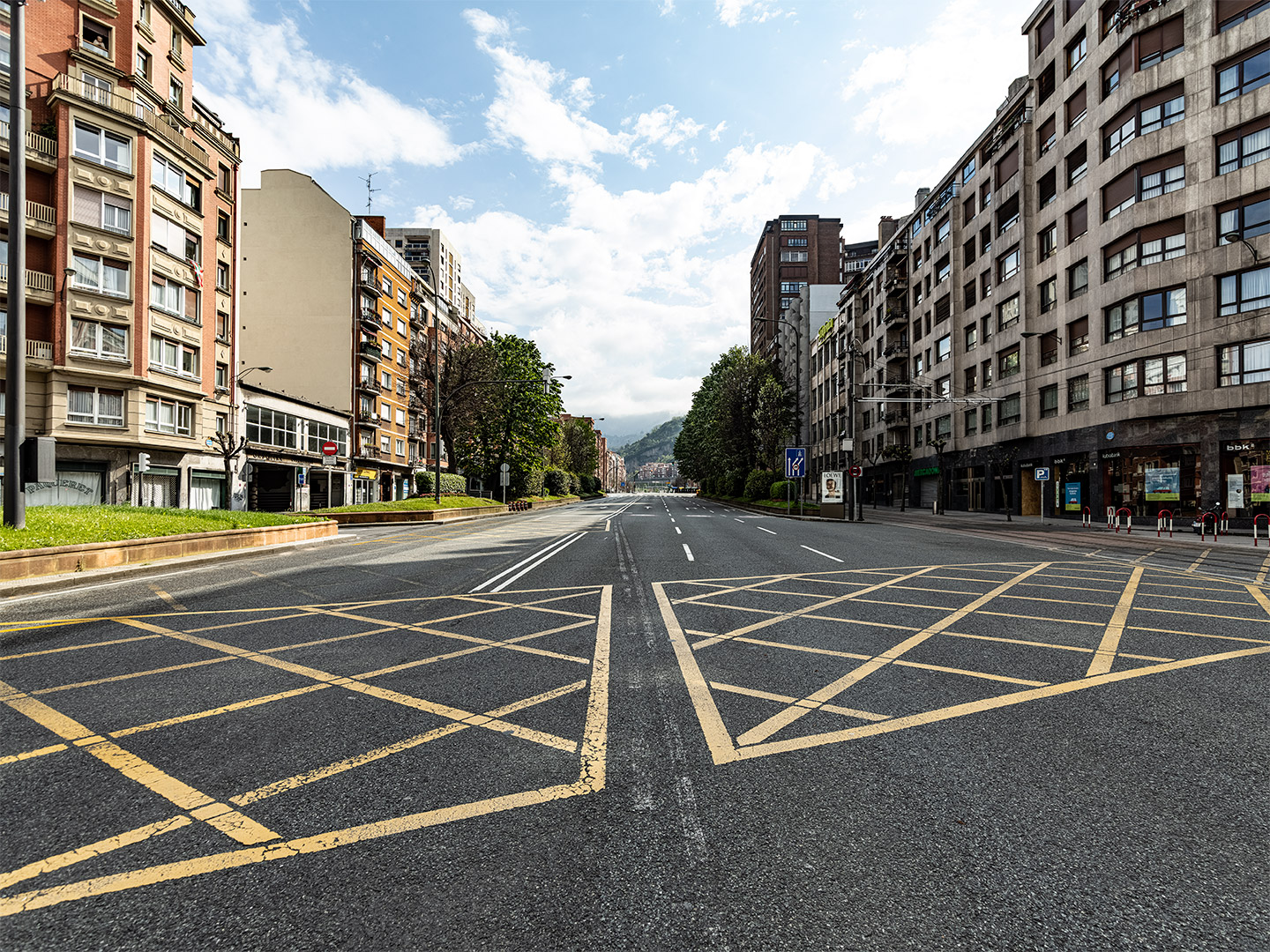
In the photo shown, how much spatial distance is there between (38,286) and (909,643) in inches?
1281

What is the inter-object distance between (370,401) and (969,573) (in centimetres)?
4319

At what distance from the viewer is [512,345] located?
49.5m

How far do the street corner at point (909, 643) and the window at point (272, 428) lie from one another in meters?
33.4

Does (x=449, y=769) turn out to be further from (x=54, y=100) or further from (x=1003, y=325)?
(x=1003, y=325)

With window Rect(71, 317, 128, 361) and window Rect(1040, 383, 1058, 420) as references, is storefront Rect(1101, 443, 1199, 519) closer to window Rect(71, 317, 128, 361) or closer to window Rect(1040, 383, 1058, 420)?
window Rect(1040, 383, 1058, 420)

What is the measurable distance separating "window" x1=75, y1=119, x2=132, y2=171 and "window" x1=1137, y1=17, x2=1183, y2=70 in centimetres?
4384

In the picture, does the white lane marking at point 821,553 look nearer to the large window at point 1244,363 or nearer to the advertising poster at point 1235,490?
the advertising poster at point 1235,490

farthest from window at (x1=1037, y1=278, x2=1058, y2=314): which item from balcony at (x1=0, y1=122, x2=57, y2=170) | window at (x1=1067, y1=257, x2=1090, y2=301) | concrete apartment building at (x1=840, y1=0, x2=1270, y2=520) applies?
balcony at (x1=0, y1=122, x2=57, y2=170)

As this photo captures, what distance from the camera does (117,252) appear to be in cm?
2528

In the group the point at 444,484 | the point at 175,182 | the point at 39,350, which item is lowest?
the point at 444,484

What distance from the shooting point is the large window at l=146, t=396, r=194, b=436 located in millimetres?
26672

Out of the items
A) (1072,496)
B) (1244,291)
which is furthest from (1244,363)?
(1072,496)

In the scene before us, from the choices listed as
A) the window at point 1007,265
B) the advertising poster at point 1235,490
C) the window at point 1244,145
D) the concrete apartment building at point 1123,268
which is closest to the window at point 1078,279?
the concrete apartment building at point 1123,268

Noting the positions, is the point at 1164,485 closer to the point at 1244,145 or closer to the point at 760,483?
the point at 1244,145
